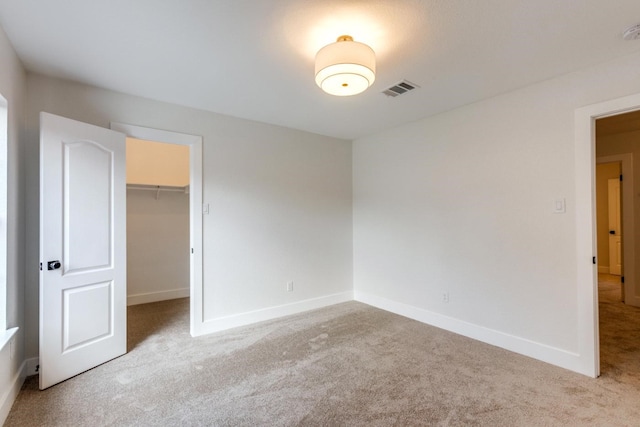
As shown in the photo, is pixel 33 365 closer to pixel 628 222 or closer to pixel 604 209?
pixel 628 222

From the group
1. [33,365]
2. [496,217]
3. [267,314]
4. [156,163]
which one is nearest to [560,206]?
[496,217]

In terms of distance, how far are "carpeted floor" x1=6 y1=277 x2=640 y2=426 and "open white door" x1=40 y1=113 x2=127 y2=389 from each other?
22 cm

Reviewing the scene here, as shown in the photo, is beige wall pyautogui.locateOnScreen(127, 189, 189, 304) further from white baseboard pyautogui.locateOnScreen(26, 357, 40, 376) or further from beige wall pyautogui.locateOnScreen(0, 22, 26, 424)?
beige wall pyautogui.locateOnScreen(0, 22, 26, 424)

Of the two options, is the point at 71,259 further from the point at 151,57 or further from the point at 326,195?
the point at 326,195

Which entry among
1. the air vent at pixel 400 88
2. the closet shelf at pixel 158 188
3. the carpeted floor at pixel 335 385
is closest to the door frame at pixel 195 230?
the carpeted floor at pixel 335 385

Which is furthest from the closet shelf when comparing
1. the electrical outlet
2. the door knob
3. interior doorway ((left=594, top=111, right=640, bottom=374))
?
interior doorway ((left=594, top=111, right=640, bottom=374))

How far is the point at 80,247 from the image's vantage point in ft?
8.37


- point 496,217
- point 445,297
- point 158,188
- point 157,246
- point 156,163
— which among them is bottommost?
point 445,297

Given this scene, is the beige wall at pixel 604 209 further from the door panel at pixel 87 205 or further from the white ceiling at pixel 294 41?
the door panel at pixel 87 205

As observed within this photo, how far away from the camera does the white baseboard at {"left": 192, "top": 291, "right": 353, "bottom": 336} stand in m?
3.40

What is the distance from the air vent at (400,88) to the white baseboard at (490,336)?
254 centimetres

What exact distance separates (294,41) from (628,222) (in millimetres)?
5342

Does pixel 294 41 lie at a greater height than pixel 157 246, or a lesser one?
greater

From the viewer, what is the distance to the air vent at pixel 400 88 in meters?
2.78
